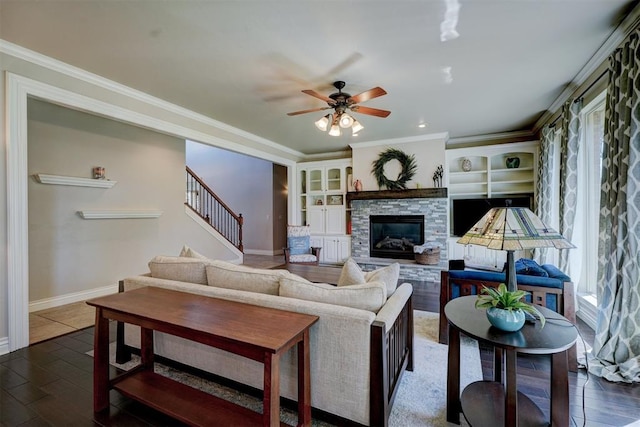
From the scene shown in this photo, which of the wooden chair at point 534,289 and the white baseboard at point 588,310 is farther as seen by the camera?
the white baseboard at point 588,310

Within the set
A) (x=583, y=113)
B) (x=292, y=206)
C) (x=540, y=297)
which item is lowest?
(x=540, y=297)

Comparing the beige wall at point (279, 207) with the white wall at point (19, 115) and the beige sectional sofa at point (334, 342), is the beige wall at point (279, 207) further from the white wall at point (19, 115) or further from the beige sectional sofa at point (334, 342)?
the beige sectional sofa at point (334, 342)

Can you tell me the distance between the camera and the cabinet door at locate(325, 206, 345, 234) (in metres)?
6.70

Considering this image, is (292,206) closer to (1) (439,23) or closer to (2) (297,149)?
(2) (297,149)

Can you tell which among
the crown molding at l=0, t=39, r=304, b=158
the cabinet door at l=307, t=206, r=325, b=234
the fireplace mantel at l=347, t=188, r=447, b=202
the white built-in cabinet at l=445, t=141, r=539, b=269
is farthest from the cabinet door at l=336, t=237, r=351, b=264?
the crown molding at l=0, t=39, r=304, b=158

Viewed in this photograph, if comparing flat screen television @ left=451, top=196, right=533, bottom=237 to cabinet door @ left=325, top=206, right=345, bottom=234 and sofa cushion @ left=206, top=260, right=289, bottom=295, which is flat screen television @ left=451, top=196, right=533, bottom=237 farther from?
sofa cushion @ left=206, top=260, right=289, bottom=295

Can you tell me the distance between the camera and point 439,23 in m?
2.32

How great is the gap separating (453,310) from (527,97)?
11.7 ft

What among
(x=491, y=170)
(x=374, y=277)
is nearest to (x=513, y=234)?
(x=374, y=277)

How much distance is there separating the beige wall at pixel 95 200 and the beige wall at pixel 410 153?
3634mm

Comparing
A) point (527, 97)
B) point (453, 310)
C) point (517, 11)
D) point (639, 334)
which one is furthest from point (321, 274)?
point (527, 97)

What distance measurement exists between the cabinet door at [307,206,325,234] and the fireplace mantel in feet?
3.12

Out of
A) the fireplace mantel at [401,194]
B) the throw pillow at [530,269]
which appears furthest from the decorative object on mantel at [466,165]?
the throw pillow at [530,269]

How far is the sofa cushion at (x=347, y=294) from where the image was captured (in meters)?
1.71
